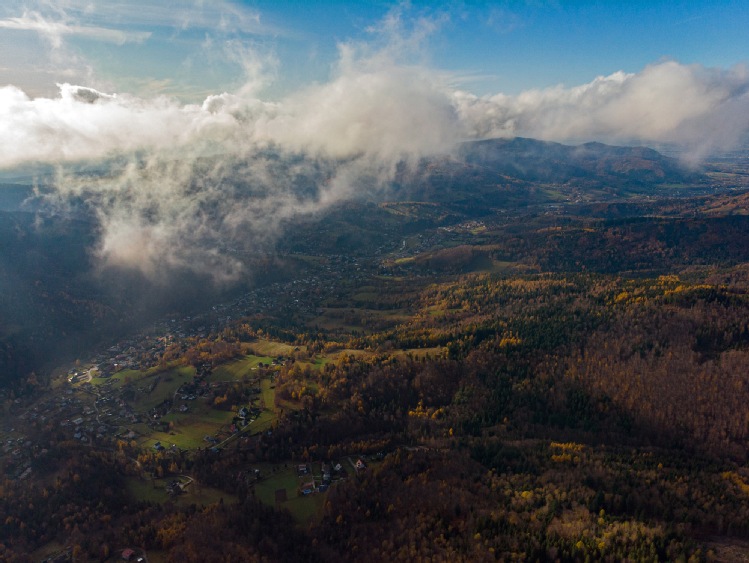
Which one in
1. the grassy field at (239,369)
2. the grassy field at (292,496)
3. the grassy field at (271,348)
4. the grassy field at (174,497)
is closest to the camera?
the grassy field at (292,496)

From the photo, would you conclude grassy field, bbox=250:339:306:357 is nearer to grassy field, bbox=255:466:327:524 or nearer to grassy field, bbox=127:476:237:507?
grassy field, bbox=255:466:327:524

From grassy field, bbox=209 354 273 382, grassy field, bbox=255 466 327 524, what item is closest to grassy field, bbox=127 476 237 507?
grassy field, bbox=255 466 327 524

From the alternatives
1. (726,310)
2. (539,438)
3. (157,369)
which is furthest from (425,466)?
(726,310)

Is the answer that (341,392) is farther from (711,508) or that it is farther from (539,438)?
(711,508)

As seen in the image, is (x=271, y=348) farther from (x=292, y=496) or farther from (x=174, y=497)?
(x=292, y=496)

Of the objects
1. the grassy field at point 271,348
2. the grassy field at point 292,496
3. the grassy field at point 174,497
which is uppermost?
the grassy field at point 271,348

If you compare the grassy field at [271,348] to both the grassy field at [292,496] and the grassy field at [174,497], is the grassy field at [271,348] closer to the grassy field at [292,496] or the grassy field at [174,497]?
the grassy field at [292,496]

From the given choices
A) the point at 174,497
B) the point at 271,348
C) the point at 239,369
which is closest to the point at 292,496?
the point at 174,497

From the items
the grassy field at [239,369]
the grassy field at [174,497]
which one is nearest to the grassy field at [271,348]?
the grassy field at [239,369]

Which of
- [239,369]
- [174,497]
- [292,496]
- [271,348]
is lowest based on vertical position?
[174,497]

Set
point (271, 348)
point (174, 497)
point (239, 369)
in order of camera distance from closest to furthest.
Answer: point (174, 497)
point (239, 369)
point (271, 348)

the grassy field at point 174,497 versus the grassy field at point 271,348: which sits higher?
the grassy field at point 271,348
